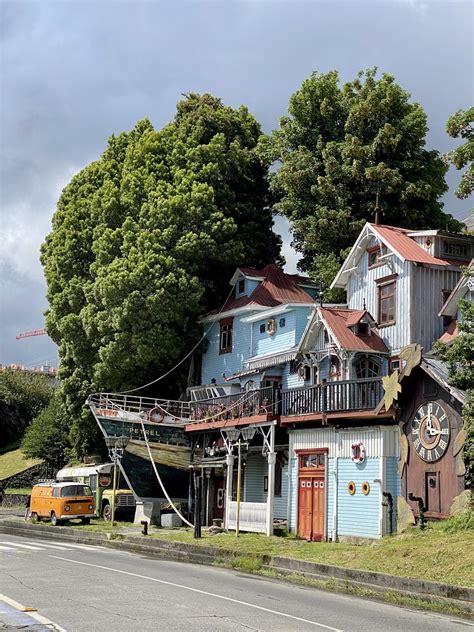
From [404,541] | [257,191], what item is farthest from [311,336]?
[257,191]

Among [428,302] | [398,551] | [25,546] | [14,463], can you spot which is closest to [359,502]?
[398,551]

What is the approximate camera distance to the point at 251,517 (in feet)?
106

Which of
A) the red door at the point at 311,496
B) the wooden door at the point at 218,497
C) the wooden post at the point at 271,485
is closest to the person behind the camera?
the red door at the point at 311,496

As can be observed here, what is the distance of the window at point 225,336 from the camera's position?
44.2 m

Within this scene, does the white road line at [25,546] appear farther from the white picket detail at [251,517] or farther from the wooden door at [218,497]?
the wooden door at [218,497]

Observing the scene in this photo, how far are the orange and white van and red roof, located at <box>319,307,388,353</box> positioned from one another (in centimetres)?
1389

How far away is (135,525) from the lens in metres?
38.7

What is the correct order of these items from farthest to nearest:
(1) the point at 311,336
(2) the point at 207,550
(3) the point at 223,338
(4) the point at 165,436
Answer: (3) the point at 223,338, (4) the point at 165,436, (1) the point at 311,336, (2) the point at 207,550

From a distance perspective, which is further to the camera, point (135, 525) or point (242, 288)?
point (242, 288)

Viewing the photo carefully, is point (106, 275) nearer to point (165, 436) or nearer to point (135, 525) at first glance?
point (165, 436)

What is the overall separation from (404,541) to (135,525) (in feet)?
58.3

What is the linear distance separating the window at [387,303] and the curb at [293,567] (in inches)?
450

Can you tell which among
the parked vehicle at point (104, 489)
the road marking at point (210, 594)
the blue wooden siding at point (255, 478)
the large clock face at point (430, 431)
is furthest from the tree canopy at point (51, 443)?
the large clock face at point (430, 431)

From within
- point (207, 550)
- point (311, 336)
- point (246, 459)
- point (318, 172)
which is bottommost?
point (207, 550)
